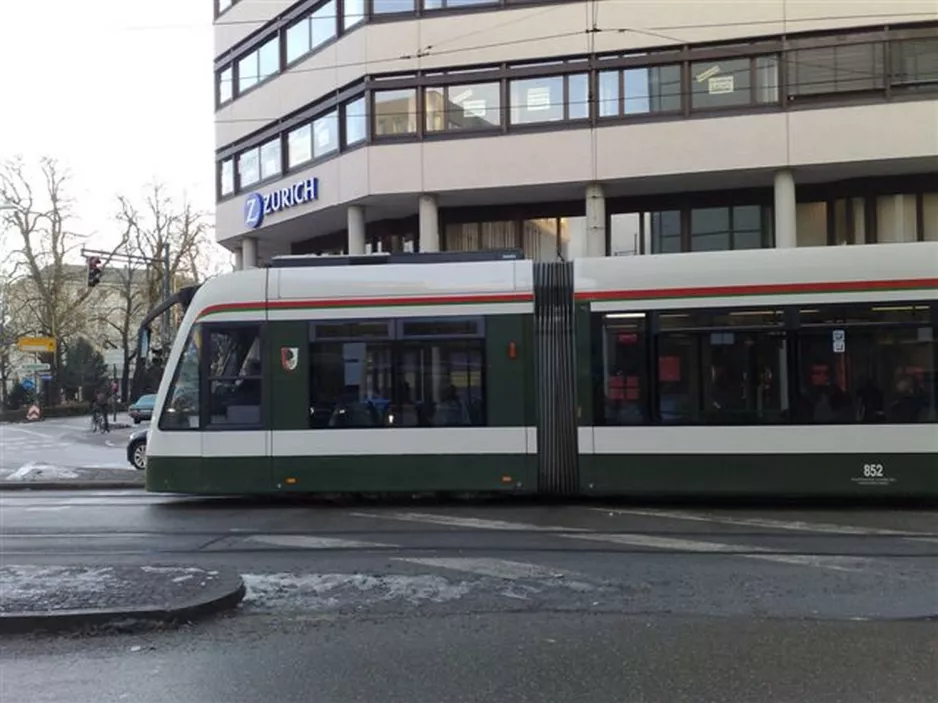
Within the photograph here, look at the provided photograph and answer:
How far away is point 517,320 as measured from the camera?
415 inches

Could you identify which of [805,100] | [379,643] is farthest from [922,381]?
[805,100]

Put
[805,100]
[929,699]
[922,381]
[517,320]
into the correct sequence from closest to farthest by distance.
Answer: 1. [929,699]
2. [922,381]
3. [517,320]
4. [805,100]

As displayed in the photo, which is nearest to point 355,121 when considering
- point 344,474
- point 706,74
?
point 706,74

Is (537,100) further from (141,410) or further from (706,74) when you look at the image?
(141,410)

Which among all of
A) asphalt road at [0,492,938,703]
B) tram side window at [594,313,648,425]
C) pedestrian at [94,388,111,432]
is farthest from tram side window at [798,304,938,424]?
pedestrian at [94,388,111,432]

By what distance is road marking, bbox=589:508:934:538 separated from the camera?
8664 mm

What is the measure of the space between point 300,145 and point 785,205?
527 inches

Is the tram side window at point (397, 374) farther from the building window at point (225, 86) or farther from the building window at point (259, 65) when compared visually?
the building window at point (225, 86)

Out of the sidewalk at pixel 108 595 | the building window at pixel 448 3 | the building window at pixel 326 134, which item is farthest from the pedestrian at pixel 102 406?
the sidewalk at pixel 108 595

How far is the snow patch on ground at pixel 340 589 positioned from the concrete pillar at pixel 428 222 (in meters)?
15.5

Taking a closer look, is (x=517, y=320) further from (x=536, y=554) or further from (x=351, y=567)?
(x=351, y=567)

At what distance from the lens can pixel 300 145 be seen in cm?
2458

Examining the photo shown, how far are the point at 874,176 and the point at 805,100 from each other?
9.34 ft

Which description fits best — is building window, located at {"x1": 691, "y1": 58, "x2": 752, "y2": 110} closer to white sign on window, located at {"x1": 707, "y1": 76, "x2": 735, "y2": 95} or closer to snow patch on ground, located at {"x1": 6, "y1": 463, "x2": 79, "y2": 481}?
white sign on window, located at {"x1": 707, "y1": 76, "x2": 735, "y2": 95}
